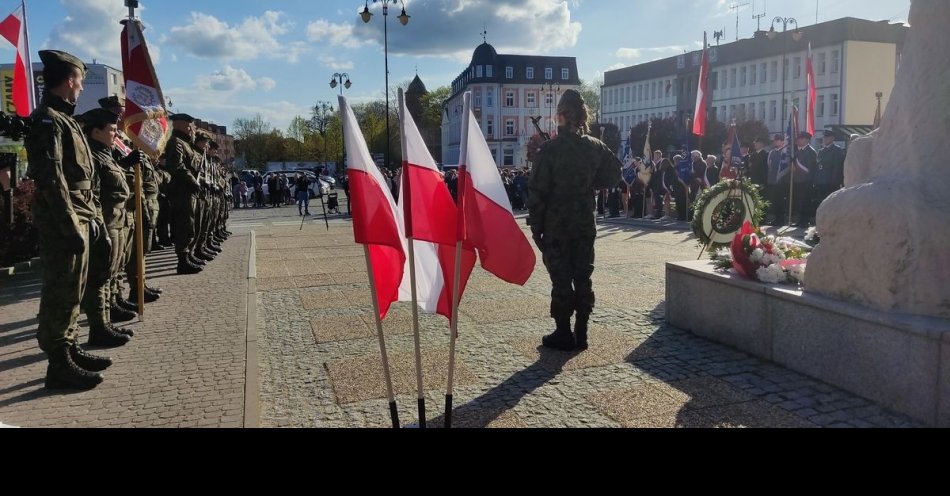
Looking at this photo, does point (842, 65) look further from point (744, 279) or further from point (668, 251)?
point (744, 279)

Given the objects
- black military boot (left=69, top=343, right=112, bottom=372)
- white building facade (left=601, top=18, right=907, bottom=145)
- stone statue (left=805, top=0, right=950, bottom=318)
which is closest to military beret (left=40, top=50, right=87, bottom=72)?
black military boot (left=69, top=343, right=112, bottom=372)

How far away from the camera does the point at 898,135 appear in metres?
5.39

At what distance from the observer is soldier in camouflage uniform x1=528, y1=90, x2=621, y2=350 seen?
20.2 feet

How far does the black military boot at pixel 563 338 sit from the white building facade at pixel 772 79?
49.8 m

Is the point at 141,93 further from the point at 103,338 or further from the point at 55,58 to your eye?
the point at 103,338

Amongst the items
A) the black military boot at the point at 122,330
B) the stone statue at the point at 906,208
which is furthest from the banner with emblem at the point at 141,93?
the stone statue at the point at 906,208

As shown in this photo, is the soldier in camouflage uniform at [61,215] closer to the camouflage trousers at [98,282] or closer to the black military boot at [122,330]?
the camouflage trousers at [98,282]

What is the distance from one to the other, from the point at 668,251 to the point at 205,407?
10499 millimetres

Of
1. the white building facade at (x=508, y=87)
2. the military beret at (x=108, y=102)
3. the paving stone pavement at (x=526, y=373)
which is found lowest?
the paving stone pavement at (x=526, y=373)

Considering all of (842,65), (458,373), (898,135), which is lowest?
(458,373)

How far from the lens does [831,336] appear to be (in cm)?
515

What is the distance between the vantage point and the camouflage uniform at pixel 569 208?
6.17m

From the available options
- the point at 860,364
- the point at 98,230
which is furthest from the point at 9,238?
the point at 860,364

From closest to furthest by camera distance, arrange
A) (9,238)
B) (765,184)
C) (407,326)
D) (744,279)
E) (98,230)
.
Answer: (98,230)
(744,279)
(407,326)
(9,238)
(765,184)
